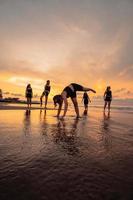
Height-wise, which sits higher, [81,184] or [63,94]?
[63,94]

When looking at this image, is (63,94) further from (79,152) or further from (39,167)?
(39,167)

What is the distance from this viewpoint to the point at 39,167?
2.53 m

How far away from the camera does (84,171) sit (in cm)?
244

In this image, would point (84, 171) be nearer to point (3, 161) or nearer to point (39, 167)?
point (39, 167)

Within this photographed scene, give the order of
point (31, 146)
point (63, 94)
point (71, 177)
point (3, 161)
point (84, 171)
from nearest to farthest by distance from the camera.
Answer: point (71, 177)
point (84, 171)
point (3, 161)
point (31, 146)
point (63, 94)

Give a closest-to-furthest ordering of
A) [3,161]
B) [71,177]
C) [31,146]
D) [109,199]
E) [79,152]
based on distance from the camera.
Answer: [109,199] < [71,177] < [3,161] < [79,152] < [31,146]

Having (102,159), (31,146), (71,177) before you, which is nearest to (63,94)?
(31,146)

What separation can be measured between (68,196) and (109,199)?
1.13 ft

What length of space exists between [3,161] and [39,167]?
0.50m

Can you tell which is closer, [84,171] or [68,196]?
[68,196]

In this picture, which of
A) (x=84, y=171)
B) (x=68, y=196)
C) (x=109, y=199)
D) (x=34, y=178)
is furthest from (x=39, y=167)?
(x=109, y=199)

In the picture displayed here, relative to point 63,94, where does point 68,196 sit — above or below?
below

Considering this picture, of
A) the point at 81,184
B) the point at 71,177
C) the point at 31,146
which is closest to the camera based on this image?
the point at 81,184

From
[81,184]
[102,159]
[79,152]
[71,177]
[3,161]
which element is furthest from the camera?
[79,152]
